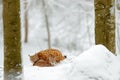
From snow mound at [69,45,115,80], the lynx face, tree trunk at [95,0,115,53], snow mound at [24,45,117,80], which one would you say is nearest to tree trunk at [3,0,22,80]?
snow mound at [24,45,117,80]

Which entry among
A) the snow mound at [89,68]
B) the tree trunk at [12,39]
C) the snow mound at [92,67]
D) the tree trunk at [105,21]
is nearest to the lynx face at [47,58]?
the tree trunk at [105,21]

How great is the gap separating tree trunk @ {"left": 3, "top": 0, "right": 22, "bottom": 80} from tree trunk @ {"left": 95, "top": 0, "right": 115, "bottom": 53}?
4.88ft

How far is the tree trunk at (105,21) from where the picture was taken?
678cm

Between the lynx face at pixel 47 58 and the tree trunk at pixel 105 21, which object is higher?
the tree trunk at pixel 105 21

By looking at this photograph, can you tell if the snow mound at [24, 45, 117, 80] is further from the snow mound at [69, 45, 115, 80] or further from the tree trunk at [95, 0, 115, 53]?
the tree trunk at [95, 0, 115, 53]

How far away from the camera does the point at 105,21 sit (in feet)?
22.3

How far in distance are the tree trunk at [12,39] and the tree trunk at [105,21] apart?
1.49m

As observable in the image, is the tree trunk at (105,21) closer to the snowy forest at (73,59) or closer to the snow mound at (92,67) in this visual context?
the snowy forest at (73,59)

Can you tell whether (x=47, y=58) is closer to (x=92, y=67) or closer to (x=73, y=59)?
(x=73, y=59)

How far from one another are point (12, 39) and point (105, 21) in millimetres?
1690

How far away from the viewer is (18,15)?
19.7ft

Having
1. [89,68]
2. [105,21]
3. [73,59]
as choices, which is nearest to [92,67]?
[89,68]

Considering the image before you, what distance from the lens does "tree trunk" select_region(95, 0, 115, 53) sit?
6781mm

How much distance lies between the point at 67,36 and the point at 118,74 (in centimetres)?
1836
